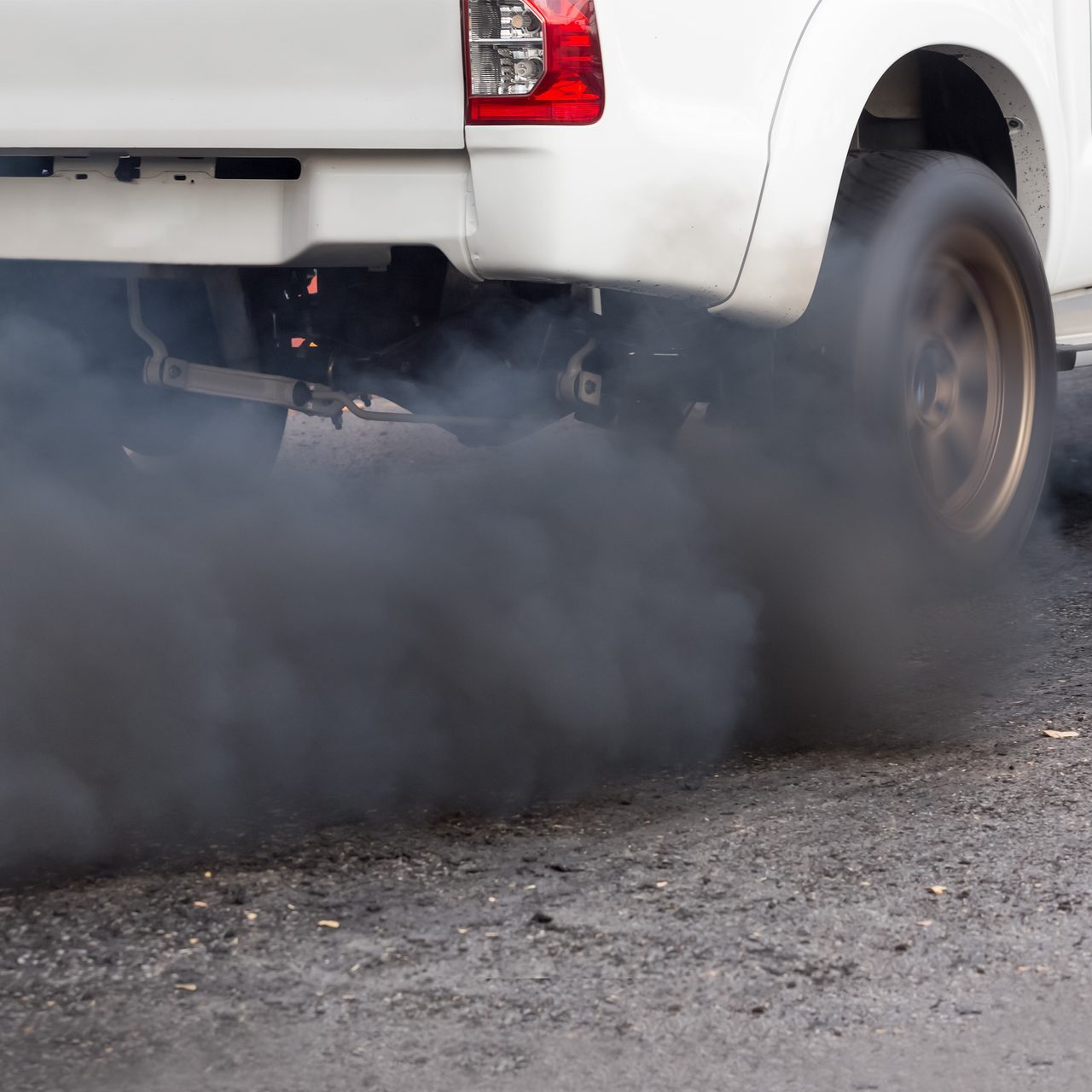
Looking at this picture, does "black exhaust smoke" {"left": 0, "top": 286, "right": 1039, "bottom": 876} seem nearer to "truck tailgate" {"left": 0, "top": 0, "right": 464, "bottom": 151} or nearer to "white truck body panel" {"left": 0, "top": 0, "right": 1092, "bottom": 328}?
"white truck body panel" {"left": 0, "top": 0, "right": 1092, "bottom": 328}

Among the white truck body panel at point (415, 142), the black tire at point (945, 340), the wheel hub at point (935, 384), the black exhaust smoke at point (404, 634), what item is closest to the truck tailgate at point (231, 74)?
Answer: the white truck body panel at point (415, 142)

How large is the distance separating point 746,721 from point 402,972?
40.7 inches

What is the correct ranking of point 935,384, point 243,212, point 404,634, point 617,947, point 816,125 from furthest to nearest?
point 935,384
point 404,634
point 816,125
point 243,212
point 617,947

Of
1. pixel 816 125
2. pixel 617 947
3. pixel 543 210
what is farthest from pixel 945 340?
pixel 617 947

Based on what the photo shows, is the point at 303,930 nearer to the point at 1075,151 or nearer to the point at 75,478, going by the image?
the point at 75,478

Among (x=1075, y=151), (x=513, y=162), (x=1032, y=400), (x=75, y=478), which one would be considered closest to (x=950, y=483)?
(x=1032, y=400)

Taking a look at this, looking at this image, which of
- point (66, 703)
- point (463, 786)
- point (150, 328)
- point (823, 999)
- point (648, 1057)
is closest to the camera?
point (648, 1057)

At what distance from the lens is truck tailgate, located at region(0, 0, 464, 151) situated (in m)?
2.47

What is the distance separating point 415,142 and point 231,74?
32cm

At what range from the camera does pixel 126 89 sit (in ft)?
8.44

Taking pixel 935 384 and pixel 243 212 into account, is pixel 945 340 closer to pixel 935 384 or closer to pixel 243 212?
pixel 935 384

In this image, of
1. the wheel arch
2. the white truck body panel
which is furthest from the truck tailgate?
the wheel arch

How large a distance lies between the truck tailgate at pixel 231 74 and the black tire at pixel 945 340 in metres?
0.93

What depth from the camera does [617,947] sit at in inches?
75.3
